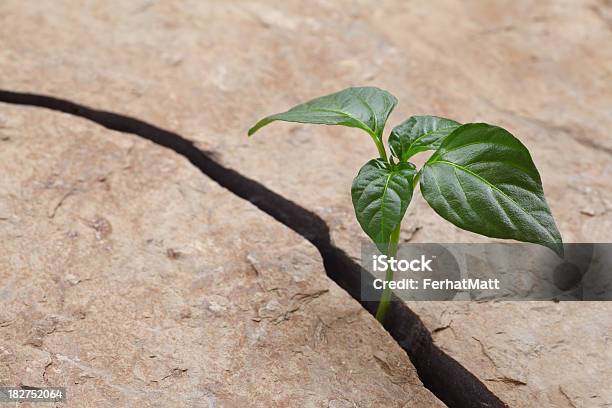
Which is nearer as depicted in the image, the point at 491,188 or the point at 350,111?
the point at 491,188

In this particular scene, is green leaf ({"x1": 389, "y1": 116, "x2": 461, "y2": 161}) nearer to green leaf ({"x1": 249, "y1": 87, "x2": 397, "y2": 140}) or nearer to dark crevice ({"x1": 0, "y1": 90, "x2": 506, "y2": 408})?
green leaf ({"x1": 249, "y1": 87, "x2": 397, "y2": 140})

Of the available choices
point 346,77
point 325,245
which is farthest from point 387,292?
point 346,77

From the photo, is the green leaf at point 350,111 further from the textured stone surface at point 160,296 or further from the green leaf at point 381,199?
the textured stone surface at point 160,296

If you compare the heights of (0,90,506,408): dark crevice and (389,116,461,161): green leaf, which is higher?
(389,116,461,161): green leaf

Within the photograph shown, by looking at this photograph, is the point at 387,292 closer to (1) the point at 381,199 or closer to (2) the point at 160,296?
(1) the point at 381,199

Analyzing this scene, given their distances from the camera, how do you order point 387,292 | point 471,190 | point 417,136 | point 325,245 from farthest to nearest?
point 325,245 → point 387,292 → point 417,136 → point 471,190

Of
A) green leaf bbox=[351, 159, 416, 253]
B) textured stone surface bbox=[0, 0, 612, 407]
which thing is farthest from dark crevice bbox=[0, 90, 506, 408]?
green leaf bbox=[351, 159, 416, 253]
